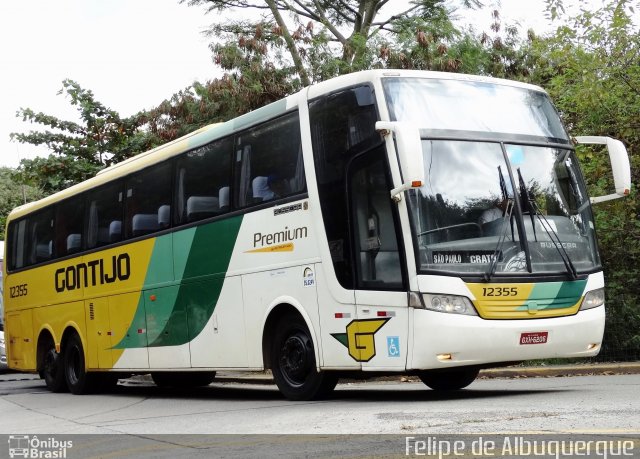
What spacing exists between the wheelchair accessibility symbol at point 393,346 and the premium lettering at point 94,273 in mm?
6684

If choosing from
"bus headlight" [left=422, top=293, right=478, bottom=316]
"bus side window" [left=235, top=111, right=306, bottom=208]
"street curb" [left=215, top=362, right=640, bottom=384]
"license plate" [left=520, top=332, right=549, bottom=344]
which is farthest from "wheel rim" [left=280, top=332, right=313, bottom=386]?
"street curb" [left=215, top=362, right=640, bottom=384]

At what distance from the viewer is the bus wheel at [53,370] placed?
19344mm

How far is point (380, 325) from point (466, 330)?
94cm

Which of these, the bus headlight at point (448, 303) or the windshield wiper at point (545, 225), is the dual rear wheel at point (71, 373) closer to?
the bus headlight at point (448, 303)

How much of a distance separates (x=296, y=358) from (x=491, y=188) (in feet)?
10.1

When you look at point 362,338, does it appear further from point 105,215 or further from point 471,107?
point 105,215

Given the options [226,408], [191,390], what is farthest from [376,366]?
[191,390]

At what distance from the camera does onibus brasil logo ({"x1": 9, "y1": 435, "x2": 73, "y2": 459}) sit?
8953mm

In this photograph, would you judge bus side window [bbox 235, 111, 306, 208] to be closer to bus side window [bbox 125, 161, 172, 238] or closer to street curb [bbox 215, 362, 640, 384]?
bus side window [bbox 125, 161, 172, 238]

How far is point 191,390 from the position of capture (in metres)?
18.4

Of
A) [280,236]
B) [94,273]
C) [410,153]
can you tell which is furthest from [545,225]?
[94,273]

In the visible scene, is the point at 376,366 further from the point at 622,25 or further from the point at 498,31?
the point at 498,31

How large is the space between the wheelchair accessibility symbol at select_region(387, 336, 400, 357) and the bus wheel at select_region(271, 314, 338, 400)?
1.37 m

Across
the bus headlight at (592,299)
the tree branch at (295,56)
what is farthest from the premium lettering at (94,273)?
the tree branch at (295,56)
